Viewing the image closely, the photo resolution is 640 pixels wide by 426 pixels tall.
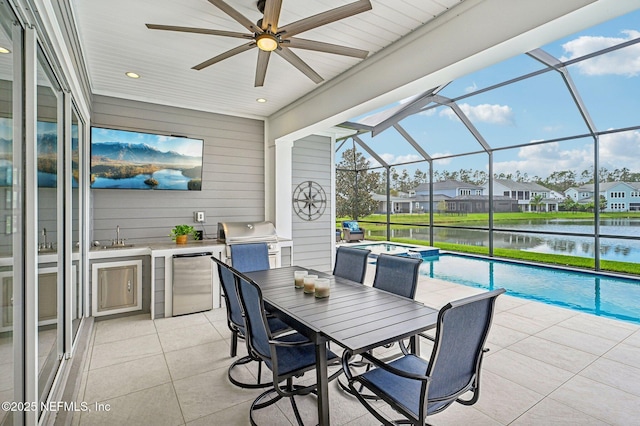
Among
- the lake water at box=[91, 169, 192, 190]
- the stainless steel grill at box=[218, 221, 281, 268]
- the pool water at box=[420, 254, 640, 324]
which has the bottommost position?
the pool water at box=[420, 254, 640, 324]

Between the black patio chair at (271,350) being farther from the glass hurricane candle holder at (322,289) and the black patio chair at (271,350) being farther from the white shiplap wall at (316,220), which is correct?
the white shiplap wall at (316,220)

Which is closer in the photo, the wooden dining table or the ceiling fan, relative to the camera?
the wooden dining table

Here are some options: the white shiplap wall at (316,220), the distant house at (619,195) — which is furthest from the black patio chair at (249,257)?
Result: the distant house at (619,195)

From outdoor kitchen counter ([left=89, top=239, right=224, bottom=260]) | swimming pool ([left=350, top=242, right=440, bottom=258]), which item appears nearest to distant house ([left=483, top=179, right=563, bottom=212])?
swimming pool ([left=350, top=242, right=440, bottom=258])

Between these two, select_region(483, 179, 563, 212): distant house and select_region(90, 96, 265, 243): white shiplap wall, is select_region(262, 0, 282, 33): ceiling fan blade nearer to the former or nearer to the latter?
select_region(90, 96, 265, 243): white shiplap wall

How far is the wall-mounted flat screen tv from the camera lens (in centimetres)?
413

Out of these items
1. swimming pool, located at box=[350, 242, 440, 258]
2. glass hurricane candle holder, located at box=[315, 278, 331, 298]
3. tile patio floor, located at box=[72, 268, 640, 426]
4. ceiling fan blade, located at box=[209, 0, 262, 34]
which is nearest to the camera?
ceiling fan blade, located at box=[209, 0, 262, 34]

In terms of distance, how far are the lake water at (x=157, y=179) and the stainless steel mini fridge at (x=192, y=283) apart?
117 cm

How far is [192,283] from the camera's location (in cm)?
418

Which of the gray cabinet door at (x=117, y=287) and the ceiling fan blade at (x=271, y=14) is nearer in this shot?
the ceiling fan blade at (x=271, y=14)

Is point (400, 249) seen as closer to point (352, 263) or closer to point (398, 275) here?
point (352, 263)

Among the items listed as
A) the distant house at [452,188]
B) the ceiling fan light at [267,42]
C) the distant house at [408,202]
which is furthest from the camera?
the distant house at [408,202]

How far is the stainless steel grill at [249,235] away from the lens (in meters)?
A: 4.50

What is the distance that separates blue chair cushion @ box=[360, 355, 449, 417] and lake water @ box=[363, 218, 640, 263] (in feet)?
22.6
